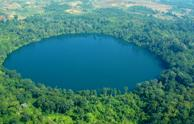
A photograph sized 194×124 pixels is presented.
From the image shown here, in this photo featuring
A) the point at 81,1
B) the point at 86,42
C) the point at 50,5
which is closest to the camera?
the point at 86,42

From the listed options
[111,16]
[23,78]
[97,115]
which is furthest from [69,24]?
[97,115]

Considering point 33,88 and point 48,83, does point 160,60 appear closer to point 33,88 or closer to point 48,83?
point 48,83

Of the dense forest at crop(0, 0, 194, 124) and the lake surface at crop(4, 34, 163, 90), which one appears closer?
the dense forest at crop(0, 0, 194, 124)

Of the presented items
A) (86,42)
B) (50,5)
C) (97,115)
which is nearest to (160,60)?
(86,42)

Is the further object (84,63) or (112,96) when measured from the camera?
(84,63)

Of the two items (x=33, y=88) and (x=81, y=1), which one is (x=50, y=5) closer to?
(x=81, y=1)

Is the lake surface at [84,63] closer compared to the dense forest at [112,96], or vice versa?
the dense forest at [112,96]

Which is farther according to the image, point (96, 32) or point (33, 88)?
point (96, 32)

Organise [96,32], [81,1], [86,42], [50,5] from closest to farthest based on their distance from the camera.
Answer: [86,42] < [96,32] < [50,5] < [81,1]
